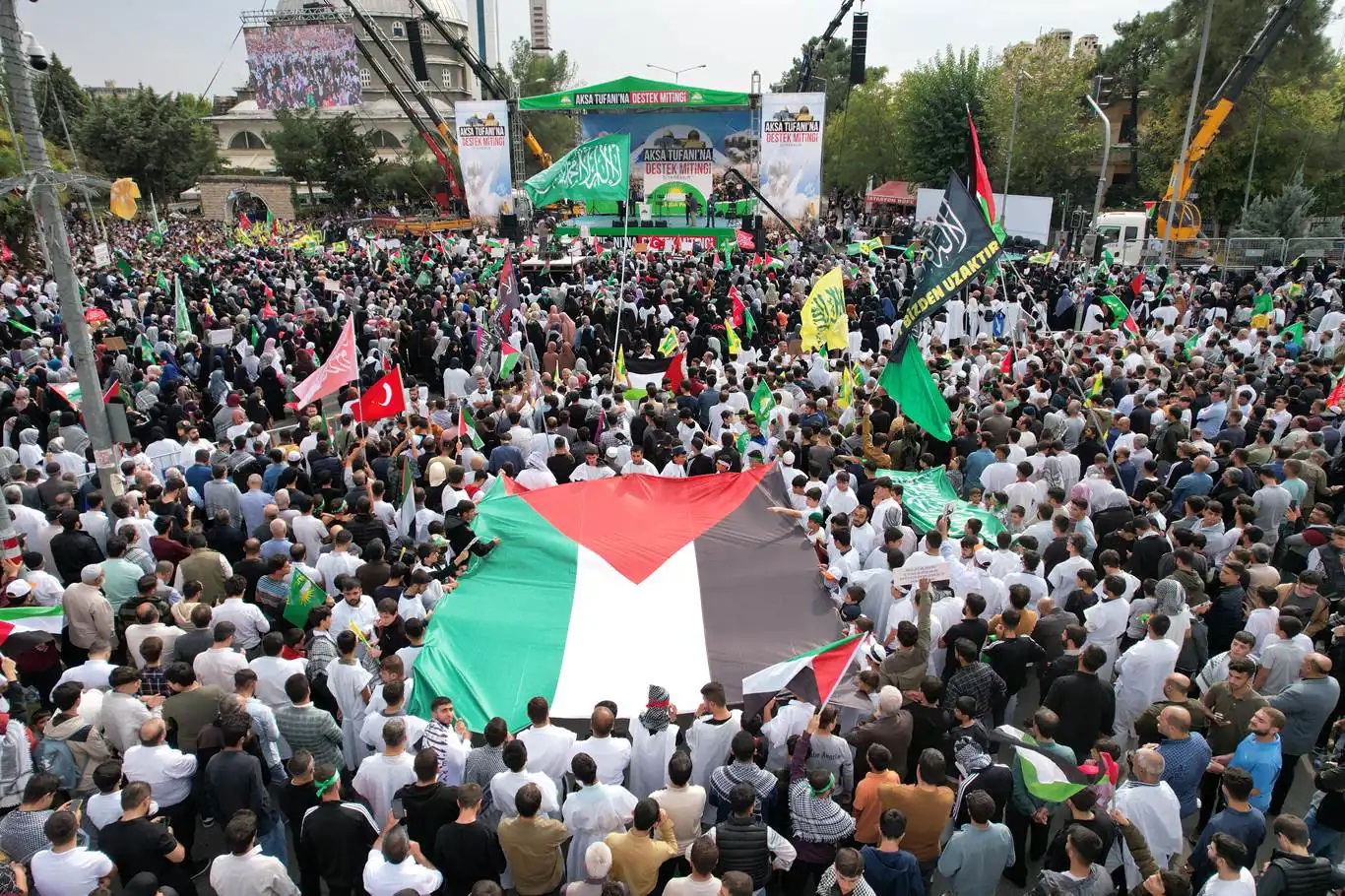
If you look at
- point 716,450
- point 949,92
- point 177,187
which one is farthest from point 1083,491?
point 177,187

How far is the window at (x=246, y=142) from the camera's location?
7594 cm

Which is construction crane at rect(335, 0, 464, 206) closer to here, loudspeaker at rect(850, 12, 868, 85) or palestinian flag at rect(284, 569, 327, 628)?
loudspeaker at rect(850, 12, 868, 85)

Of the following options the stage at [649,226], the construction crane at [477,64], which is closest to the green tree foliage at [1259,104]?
the stage at [649,226]

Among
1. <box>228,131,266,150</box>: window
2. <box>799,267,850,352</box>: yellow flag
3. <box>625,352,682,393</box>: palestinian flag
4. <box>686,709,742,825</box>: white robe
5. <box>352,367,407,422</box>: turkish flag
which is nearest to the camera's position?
<box>686,709,742,825</box>: white robe

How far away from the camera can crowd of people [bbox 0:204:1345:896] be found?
4.53m

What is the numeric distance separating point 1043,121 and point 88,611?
139 feet

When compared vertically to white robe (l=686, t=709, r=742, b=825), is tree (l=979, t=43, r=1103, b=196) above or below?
above

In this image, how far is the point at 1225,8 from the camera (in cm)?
3284

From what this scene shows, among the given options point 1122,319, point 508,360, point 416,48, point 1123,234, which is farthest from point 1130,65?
point 508,360

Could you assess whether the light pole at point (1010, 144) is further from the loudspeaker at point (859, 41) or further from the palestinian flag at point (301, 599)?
the palestinian flag at point (301, 599)

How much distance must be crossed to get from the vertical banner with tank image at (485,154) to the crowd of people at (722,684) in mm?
24934

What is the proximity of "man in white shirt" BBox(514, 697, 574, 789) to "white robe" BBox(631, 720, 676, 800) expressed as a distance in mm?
423

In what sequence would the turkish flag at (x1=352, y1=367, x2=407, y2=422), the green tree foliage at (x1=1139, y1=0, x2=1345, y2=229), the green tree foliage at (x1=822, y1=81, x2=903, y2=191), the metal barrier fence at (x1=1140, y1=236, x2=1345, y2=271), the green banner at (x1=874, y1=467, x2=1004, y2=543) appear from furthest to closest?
the green tree foliage at (x1=822, y1=81, x2=903, y2=191) → the green tree foliage at (x1=1139, y1=0, x2=1345, y2=229) → the metal barrier fence at (x1=1140, y1=236, x2=1345, y2=271) → the turkish flag at (x1=352, y1=367, x2=407, y2=422) → the green banner at (x1=874, y1=467, x2=1004, y2=543)

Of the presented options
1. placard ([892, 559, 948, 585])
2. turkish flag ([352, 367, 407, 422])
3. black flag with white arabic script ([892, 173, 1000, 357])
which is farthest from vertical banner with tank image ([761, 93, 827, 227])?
placard ([892, 559, 948, 585])
